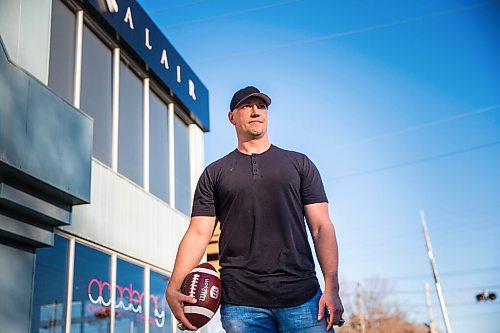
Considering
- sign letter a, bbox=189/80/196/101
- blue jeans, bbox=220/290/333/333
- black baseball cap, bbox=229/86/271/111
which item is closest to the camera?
blue jeans, bbox=220/290/333/333

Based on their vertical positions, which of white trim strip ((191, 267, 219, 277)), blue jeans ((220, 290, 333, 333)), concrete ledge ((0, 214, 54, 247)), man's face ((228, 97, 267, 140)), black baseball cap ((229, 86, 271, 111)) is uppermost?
concrete ledge ((0, 214, 54, 247))

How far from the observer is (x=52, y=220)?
8297 millimetres

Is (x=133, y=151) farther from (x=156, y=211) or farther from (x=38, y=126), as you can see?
(x=38, y=126)

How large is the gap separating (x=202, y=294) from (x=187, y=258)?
28 centimetres

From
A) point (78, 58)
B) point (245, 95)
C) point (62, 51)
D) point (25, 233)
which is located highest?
point (78, 58)

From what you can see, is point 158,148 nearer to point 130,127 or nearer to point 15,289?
point 130,127

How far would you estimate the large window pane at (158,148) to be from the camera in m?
13.0

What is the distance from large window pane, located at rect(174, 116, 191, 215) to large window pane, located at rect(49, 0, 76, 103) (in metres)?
4.55

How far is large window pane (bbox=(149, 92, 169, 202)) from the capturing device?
42.7 ft

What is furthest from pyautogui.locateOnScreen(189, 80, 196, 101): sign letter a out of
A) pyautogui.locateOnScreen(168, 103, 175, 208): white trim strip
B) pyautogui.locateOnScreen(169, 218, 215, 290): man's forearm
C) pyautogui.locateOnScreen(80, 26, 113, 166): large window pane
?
pyautogui.locateOnScreen(169, 218, 215, 290): man's forearm

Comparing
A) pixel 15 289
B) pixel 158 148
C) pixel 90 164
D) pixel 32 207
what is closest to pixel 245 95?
pixel 32 207

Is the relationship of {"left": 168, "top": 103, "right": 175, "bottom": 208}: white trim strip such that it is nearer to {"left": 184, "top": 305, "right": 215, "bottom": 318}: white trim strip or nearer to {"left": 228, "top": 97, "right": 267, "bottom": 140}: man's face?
{"left": 228, "top": 97, "right": 267, "bottom": 140}: man's face

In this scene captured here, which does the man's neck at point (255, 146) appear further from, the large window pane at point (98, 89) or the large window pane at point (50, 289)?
the large window pane at point (98, 89)

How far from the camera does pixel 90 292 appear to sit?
31.4ft
